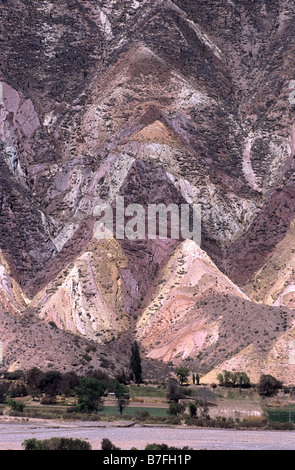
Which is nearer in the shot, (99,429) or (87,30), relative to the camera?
(99,429)

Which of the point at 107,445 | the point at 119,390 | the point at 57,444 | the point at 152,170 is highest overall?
the point at 152,170

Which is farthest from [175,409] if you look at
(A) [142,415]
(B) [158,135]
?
(B) [158,135]

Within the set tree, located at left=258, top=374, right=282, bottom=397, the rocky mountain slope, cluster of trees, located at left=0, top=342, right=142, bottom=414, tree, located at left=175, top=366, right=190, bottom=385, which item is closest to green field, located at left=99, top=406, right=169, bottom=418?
cluster of trees, located at left=0, top=342, right=142, bottom=414

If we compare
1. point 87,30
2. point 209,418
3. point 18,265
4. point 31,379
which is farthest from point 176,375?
point 87,30

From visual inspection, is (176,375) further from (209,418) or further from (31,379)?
(209,418)

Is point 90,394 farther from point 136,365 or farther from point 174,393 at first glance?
point 136,365

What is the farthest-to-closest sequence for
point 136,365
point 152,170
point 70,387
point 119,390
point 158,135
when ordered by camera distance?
1. point 158,135
2. point 152,170
3. point 136,365
4. point 70,387
5. point 119,390

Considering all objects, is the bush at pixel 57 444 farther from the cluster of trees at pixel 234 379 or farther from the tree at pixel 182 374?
the tree at pixel 182 374

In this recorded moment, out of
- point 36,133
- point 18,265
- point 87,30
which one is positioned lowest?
point 18,265
